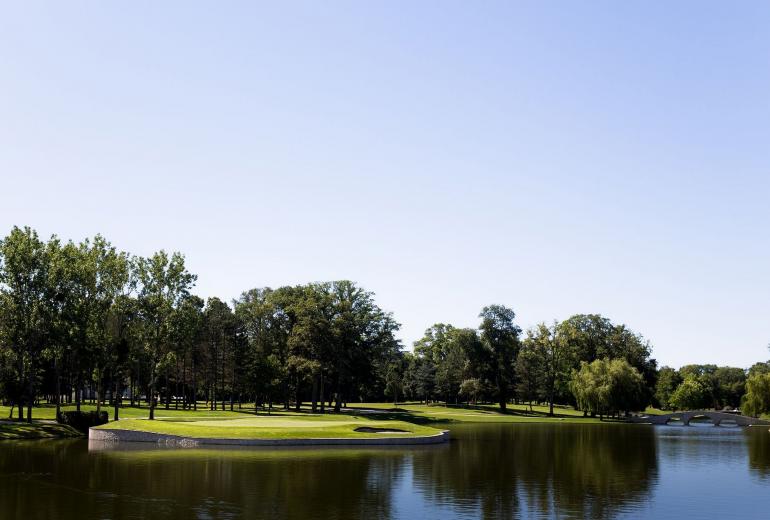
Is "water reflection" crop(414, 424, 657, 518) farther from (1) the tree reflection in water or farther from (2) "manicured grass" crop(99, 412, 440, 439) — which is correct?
(2) "manicured grass" crop(99, 412, 440, 439)

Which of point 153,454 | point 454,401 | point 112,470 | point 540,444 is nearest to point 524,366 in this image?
point 454,401

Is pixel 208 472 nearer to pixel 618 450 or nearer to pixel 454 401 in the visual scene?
pixel 618 450

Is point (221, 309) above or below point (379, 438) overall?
above

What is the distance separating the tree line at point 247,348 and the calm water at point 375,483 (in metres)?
21.4

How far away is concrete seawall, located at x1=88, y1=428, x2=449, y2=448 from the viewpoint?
217 feet

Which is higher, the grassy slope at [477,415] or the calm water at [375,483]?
the calm water at [375,483]

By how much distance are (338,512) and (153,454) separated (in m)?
31.0

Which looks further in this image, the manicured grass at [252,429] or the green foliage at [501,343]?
the green foliage at [501,343]

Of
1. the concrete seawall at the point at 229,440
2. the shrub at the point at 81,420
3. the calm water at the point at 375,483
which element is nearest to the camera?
the calm water at the point at 375,483

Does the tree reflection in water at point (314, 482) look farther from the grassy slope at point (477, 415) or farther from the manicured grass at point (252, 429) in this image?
the grassy slope at point (477, 415)

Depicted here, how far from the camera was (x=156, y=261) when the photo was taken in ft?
294

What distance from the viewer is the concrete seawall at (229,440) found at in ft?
217

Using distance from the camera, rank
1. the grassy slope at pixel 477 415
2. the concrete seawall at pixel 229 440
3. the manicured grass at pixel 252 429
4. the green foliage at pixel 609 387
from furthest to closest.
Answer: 1. the green foliage at pixel 609 387
2. the grassy slope at pixel 477 415
3. the manicured grass at pixel 252 429
4. the concrete seawall at pixel 229 440

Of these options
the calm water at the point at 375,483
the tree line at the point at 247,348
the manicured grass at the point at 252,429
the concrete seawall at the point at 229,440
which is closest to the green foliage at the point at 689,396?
the tree line at the point at 247,348
